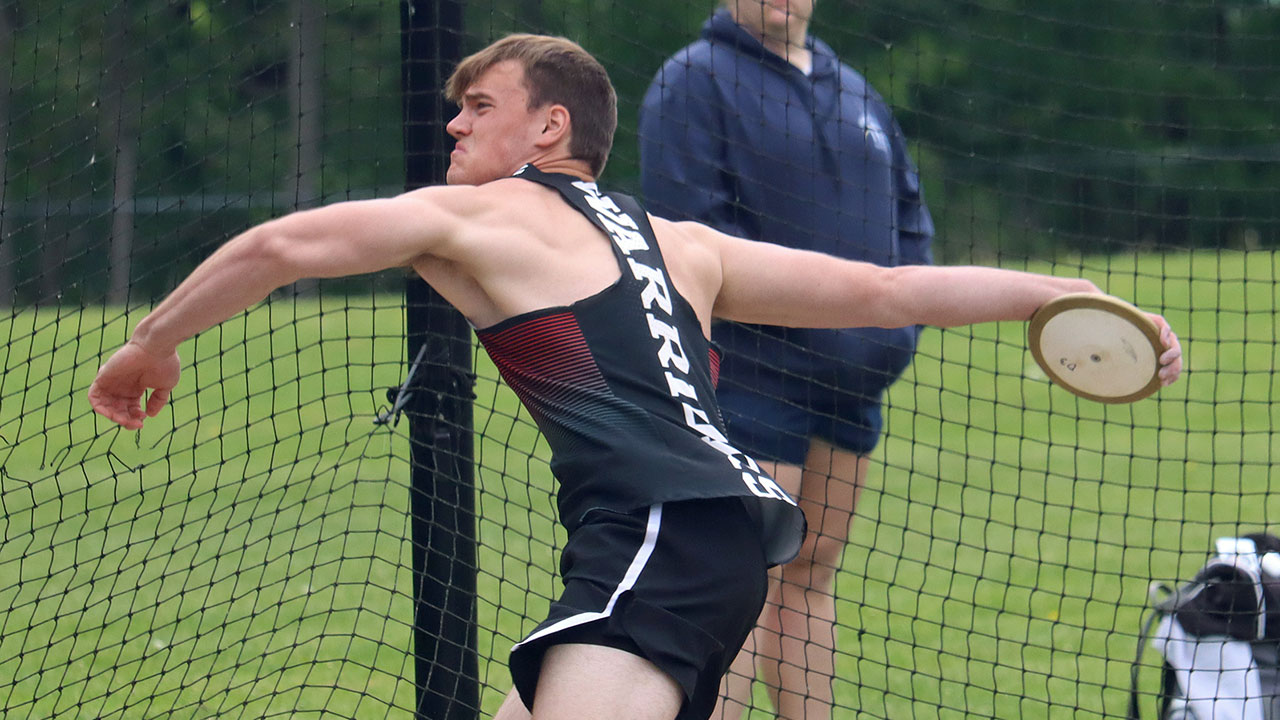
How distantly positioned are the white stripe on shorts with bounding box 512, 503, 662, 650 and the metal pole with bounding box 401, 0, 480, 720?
3.61ft

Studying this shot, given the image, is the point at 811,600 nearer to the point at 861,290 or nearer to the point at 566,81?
the point at 861,290

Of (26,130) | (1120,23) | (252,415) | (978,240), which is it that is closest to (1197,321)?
(252,415)

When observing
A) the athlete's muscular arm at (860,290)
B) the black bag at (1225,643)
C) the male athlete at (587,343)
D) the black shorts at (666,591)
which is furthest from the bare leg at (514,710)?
the black bag at (1225,643)

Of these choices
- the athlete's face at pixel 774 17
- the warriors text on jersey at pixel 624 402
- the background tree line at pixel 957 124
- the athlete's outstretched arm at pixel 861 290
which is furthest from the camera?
the background tree line at pixel 957 124

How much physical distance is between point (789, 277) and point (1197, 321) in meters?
7.51

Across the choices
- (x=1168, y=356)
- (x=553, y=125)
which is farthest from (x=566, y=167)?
(x=1168, y=356)

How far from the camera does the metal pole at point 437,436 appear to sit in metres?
3.19

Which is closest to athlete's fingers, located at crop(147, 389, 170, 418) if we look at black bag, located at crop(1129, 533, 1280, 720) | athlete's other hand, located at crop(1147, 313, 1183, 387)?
athlete's other hand, located at crop(1147, 313, 1183, 387)

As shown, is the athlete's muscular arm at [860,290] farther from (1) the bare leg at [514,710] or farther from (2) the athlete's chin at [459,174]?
(1) the bare leg at [514,710]

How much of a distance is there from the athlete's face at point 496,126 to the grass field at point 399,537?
702mm

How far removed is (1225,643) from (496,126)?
7.08ft

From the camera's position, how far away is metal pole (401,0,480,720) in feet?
10.5

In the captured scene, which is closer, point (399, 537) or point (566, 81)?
point (566, 81)

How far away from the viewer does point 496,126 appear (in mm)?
2461
